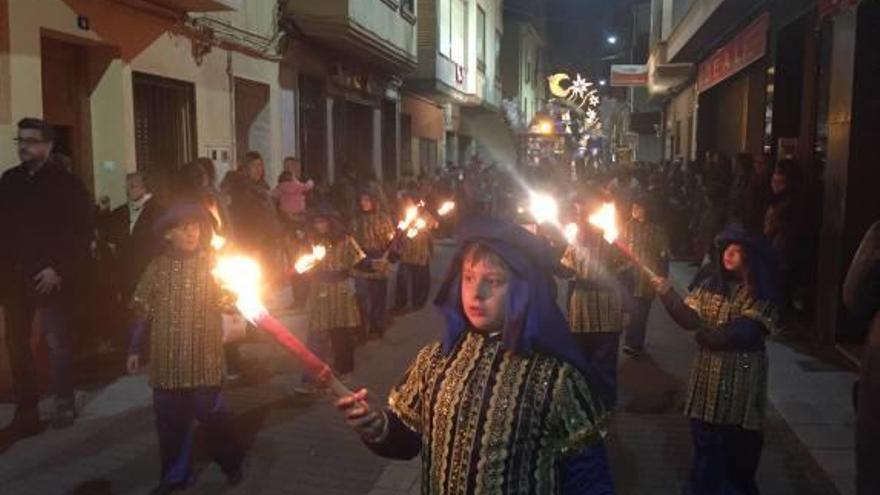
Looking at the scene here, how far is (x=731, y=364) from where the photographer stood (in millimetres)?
4863

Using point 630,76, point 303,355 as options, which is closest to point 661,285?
point 303,355

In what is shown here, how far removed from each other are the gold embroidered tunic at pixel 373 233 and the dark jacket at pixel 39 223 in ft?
11.6

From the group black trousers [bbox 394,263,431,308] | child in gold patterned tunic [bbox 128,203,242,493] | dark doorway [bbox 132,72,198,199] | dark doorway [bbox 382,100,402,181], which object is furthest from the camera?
dark doorway [bbox 382,100,402,181]

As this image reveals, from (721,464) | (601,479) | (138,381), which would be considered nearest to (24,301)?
(138,381)

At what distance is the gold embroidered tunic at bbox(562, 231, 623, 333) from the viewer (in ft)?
23.1

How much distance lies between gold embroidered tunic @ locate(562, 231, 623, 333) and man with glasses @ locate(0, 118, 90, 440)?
3.69 meters

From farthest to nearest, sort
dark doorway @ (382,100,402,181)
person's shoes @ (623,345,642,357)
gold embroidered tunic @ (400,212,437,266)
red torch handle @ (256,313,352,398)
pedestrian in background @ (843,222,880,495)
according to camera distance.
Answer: dark doorway @ (382,100,402,181), gold embroidered tunic @ (400,212,437,266), person's shoes @ (623,345,642,357), pedestrian in background @ (843,222,880,495), red torch handle @ (256,313,352,398)

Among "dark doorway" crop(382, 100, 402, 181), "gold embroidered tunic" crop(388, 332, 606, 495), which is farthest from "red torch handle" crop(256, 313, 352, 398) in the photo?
"dark doorway" crop(382, 100, 402, 181)

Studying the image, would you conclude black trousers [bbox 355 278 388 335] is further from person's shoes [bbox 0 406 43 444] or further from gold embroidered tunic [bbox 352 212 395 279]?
person's shoes [bbox 0 406 43 444]

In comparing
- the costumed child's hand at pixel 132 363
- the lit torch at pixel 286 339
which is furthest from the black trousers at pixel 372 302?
the lit torch at pixel 286 339

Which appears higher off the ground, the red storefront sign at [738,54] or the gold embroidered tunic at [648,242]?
the red storefront sign at [738,54]

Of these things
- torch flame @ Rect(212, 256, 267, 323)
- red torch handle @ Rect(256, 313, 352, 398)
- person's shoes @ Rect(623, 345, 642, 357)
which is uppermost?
torch flame @ Rect(212, 256, 267, 323)

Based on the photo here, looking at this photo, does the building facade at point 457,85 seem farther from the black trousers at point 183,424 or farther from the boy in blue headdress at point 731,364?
the boy in blue headdress at point 731,364

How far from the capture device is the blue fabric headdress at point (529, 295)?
2.48 m
